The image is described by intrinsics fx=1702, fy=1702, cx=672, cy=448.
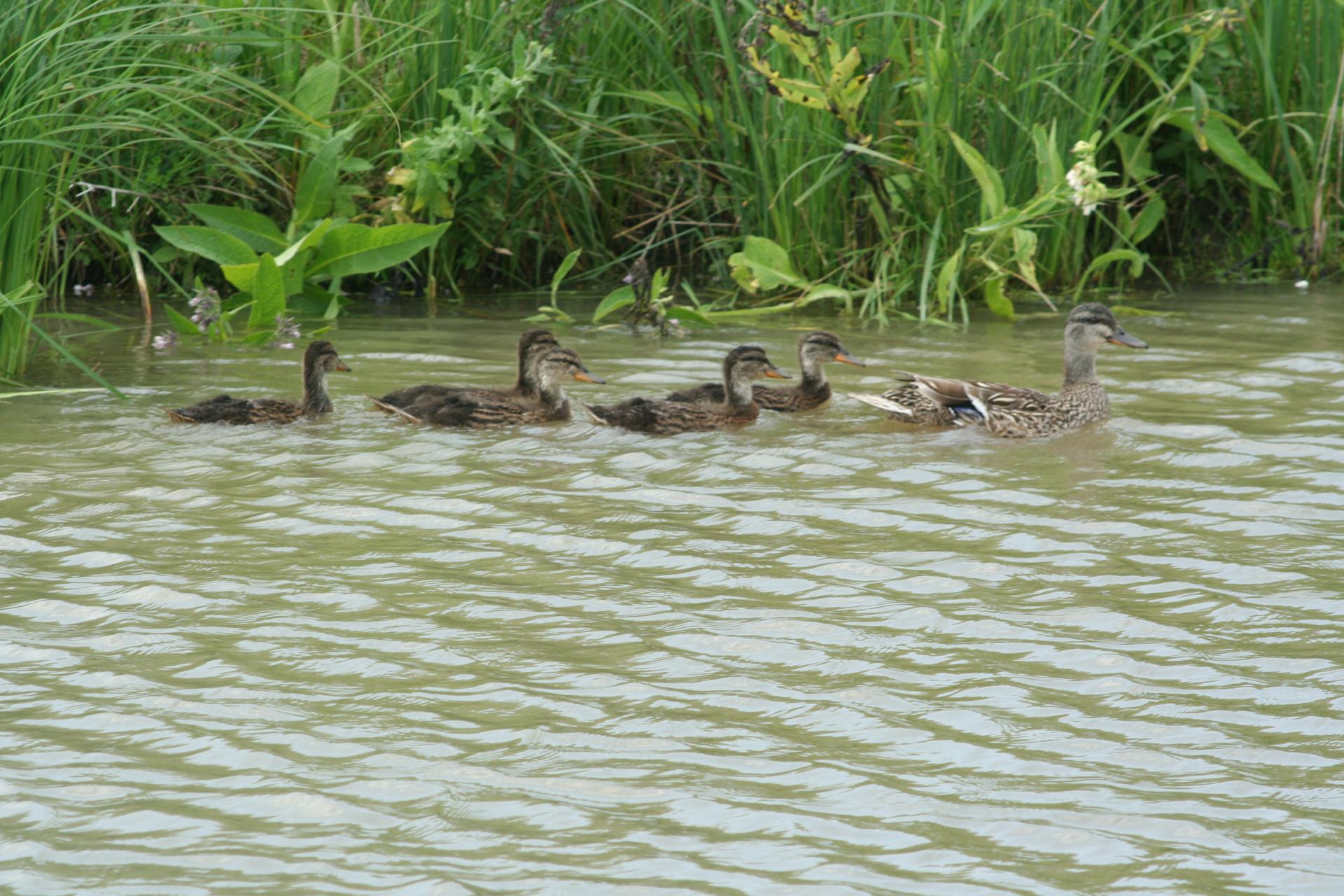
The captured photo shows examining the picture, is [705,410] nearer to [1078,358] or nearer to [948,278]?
[1078,358]

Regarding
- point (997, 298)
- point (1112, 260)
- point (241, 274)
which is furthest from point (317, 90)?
point (1112, 260)

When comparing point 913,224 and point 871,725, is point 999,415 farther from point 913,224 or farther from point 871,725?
point 871,725

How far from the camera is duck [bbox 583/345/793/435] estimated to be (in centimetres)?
828

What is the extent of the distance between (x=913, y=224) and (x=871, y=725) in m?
6.69

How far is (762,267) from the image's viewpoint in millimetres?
10844

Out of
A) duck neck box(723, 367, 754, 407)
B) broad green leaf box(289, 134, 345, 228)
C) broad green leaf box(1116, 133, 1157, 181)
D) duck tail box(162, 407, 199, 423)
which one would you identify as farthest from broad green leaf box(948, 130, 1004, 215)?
duck tail box(162, 407, 199, 423)

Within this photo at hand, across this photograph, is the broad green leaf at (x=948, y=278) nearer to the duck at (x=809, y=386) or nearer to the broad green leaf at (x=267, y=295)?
the duck at (x=809, y=386)

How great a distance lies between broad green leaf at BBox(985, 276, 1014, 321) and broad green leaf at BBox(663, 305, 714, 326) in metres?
1.75

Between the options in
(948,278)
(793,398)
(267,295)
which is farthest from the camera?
(948,278)

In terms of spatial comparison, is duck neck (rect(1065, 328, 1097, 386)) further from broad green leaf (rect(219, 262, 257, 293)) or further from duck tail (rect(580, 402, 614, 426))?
broad green leaf (rect(219, 262, 257, 293))

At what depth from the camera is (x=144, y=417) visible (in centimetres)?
843

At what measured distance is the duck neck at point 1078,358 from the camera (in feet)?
28.7

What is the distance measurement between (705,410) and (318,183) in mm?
3739

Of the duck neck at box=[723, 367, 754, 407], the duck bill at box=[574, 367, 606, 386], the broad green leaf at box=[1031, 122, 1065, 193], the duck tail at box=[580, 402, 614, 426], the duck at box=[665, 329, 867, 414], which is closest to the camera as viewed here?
the duck tail at box=[580, 402, 614, 426]
